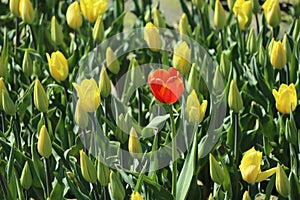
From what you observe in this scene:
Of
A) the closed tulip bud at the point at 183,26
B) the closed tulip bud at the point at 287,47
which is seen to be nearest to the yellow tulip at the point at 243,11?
the closed tulip bud at the point at 183,26

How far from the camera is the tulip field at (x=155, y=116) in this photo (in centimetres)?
198

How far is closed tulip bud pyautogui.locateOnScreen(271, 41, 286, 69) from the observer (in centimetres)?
225

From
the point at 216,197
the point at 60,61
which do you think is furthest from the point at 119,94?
the point at 216,197

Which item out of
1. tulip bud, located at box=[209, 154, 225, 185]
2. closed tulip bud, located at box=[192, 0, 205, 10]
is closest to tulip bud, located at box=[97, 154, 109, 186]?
tulip bud, located at box=[209, 154, 225, 185]

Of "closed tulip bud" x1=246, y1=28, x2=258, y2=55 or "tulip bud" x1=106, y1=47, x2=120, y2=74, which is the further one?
"closed tulip bud" x1=246, y1=28, x2=258, y2=55

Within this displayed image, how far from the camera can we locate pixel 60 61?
7.29 ft

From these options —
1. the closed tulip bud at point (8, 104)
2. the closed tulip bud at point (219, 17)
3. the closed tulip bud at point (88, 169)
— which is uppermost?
the closed tulip bud at point (219, 17)

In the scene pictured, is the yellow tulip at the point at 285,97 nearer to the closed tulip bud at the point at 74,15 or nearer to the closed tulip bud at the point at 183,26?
the closed tulip bud at the point at 183,26

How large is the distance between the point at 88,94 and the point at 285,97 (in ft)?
1.76

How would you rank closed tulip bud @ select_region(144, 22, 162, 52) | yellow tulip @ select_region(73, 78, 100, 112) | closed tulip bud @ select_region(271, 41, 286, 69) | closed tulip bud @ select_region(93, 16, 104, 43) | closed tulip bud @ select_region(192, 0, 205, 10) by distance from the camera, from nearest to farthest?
yellow tulip @ select_region(73, 78, 100, 112), closed tulip bud @ select_region(271, 41, 286, 69), closed tulip bud @ select_region(144, 22, 162, 52), closed tulip bud @ select_region(93, 16, 104, 43), closed tulip bud @ select_region(192, 0, 205, 10)

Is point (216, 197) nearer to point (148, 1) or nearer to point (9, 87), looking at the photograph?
point (9, 87)

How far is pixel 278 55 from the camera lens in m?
2.27

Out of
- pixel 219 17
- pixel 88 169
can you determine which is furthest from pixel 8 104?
pixel 219 17

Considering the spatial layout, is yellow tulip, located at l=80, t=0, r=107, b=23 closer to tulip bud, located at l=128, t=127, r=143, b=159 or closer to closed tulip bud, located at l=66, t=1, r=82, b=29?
closed tulip bud, located at l=66, t=1, r=82, b=29
